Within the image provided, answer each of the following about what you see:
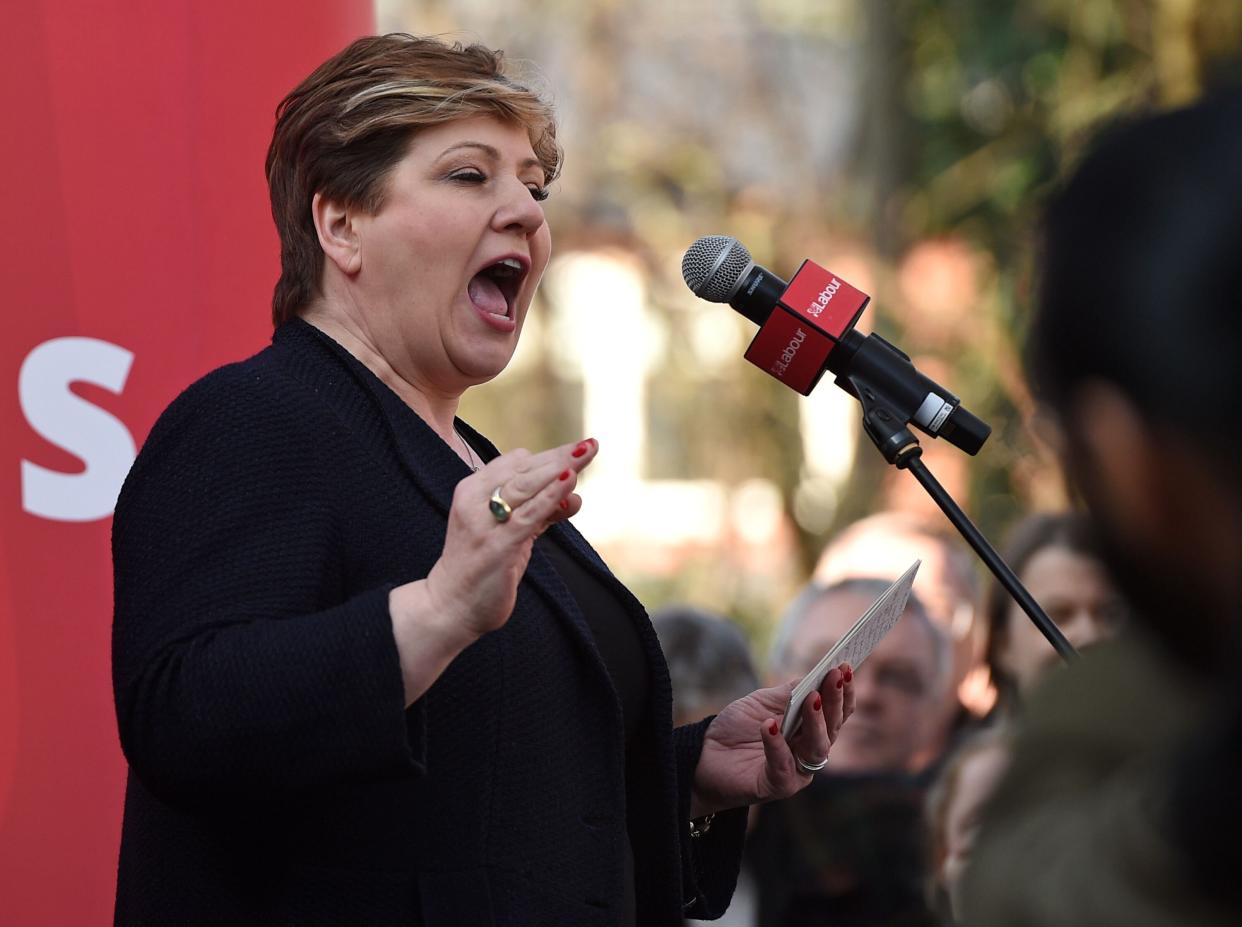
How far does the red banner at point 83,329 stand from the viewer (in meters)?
2.27

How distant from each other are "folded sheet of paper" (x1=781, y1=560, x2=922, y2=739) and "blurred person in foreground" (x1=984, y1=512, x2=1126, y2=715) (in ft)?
4.13

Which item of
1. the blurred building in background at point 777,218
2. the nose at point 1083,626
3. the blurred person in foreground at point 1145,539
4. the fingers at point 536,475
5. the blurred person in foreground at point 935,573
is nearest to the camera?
the blurred person in foreground at point 1145,539

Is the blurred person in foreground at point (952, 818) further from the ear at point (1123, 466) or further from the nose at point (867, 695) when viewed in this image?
the ear at point (1123, 466)

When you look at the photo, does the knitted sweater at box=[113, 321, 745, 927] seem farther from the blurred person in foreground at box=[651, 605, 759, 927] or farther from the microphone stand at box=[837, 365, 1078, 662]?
the blurred person in foreground at box=[651, 605, 759, 927]

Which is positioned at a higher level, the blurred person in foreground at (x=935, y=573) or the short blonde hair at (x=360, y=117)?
the short blonde hair at (x=360, y=117)

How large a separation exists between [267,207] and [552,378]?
9.40 meters

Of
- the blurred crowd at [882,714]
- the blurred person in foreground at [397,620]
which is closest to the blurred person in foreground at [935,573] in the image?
the blurred crowd at [882,714]

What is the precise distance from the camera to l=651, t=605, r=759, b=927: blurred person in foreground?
399 centimetres

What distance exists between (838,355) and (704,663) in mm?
2052

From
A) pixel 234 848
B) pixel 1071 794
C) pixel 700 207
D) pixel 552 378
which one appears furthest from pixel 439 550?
pixel 552 378

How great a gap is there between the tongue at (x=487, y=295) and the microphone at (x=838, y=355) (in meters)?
0.33

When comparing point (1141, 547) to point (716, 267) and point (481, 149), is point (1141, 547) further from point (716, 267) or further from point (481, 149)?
point (481, 149)

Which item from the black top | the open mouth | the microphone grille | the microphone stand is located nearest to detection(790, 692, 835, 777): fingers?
the black top

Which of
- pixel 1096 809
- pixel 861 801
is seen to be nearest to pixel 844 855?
pixel 861 801
